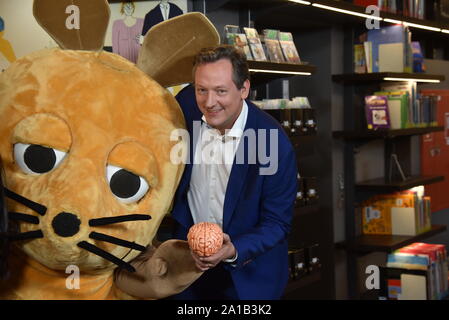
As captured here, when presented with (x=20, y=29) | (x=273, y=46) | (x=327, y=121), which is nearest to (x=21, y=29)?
(x=20, y=29)

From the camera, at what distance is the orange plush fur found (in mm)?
1797

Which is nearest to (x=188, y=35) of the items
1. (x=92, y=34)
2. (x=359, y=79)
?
(x=92, y=34)

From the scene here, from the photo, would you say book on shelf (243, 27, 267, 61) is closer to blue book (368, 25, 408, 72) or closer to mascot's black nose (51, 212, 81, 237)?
blue book (368, 25, 408, 72)

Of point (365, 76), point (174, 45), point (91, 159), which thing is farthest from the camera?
point (365, 76)

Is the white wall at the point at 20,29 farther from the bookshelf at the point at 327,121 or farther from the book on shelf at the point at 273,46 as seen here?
the bookshelf at the point at 327,121

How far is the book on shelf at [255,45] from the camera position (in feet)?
12.1

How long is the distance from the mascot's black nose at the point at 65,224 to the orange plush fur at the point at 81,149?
0.01 m

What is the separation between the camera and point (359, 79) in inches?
198

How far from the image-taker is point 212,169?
2.32 m

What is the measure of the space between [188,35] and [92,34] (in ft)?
0.92

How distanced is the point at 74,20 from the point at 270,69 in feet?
5.99

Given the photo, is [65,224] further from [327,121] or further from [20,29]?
[327,121]
